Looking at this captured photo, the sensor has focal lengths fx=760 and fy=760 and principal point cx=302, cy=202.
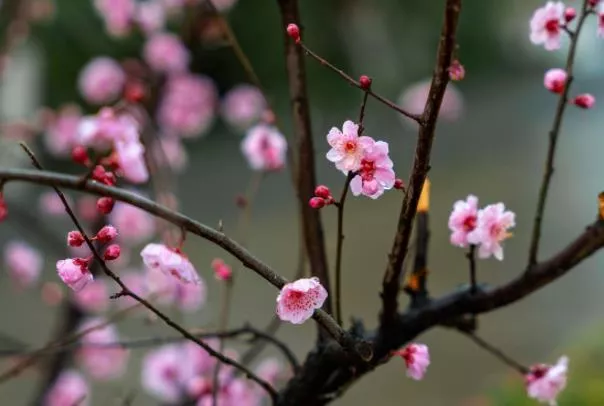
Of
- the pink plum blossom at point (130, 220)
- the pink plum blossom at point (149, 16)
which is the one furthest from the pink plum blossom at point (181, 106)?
the pink plum blossom at point (130, 220)

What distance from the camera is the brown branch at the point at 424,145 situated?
1.07ft

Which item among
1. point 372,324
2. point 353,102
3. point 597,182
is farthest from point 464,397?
point 353,102

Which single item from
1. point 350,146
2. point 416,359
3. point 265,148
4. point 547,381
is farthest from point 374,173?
point 265,148

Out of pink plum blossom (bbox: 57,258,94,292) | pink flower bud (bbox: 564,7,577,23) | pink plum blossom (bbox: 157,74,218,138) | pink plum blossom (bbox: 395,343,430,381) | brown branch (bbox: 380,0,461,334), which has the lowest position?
pink plum blossom (bbox: 395,343,430,381)

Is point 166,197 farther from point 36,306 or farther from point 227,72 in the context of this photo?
point 227,72

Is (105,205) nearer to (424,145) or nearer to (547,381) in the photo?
(424,145)

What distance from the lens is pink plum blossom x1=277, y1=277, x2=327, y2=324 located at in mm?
369

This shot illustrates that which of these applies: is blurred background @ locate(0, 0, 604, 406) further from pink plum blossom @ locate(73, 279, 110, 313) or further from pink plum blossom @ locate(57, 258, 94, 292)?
pink plum blossom @ locate(57, 258, 94, 292)

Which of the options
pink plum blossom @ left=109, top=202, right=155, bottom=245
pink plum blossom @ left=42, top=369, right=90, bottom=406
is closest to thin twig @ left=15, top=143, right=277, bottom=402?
pink plum blossom @ left=42, top=369, right=90, bottom=406

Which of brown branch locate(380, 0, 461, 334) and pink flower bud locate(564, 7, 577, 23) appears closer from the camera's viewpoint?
brown branch locate(380, 0, 461, 334)

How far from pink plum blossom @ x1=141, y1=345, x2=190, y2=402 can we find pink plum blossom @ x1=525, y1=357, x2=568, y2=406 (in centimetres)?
44

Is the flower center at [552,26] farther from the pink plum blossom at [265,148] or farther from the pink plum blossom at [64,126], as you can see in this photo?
the pink plum blossom at [64,126]

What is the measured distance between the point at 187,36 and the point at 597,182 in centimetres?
132

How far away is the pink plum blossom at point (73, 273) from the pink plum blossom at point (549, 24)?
32 centimetres
